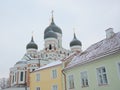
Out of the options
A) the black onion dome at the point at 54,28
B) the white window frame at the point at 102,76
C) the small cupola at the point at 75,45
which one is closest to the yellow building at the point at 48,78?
the white window frame at the point at 102,76

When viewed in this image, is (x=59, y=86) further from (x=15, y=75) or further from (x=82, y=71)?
(x=15, y=75)

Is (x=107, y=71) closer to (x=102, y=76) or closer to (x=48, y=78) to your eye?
(x=102, y=76)

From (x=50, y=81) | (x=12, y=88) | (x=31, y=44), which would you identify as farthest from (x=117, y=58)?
(x=31, y=44)

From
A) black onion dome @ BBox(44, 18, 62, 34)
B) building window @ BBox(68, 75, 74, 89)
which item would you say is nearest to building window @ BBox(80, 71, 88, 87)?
building window @ BBox(68, 75, 74, 89)

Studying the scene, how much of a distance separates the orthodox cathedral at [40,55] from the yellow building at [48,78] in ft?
50.1

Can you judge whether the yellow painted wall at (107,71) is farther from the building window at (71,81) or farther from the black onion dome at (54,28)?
the black onion dome at (54,28)

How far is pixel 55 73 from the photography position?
24516 mm

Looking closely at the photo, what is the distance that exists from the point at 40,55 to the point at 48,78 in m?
29.5

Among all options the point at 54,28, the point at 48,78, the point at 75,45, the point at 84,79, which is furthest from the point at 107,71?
the point at 54,28

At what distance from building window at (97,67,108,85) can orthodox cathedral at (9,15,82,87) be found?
27587 mm

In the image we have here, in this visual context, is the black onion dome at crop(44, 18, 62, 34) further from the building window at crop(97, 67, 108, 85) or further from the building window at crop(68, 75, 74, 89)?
the building window at crop(97, 67, 108, 85)

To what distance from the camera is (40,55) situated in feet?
179

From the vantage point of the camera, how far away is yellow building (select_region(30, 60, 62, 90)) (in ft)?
77.9

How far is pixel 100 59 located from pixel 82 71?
293 centimetres
